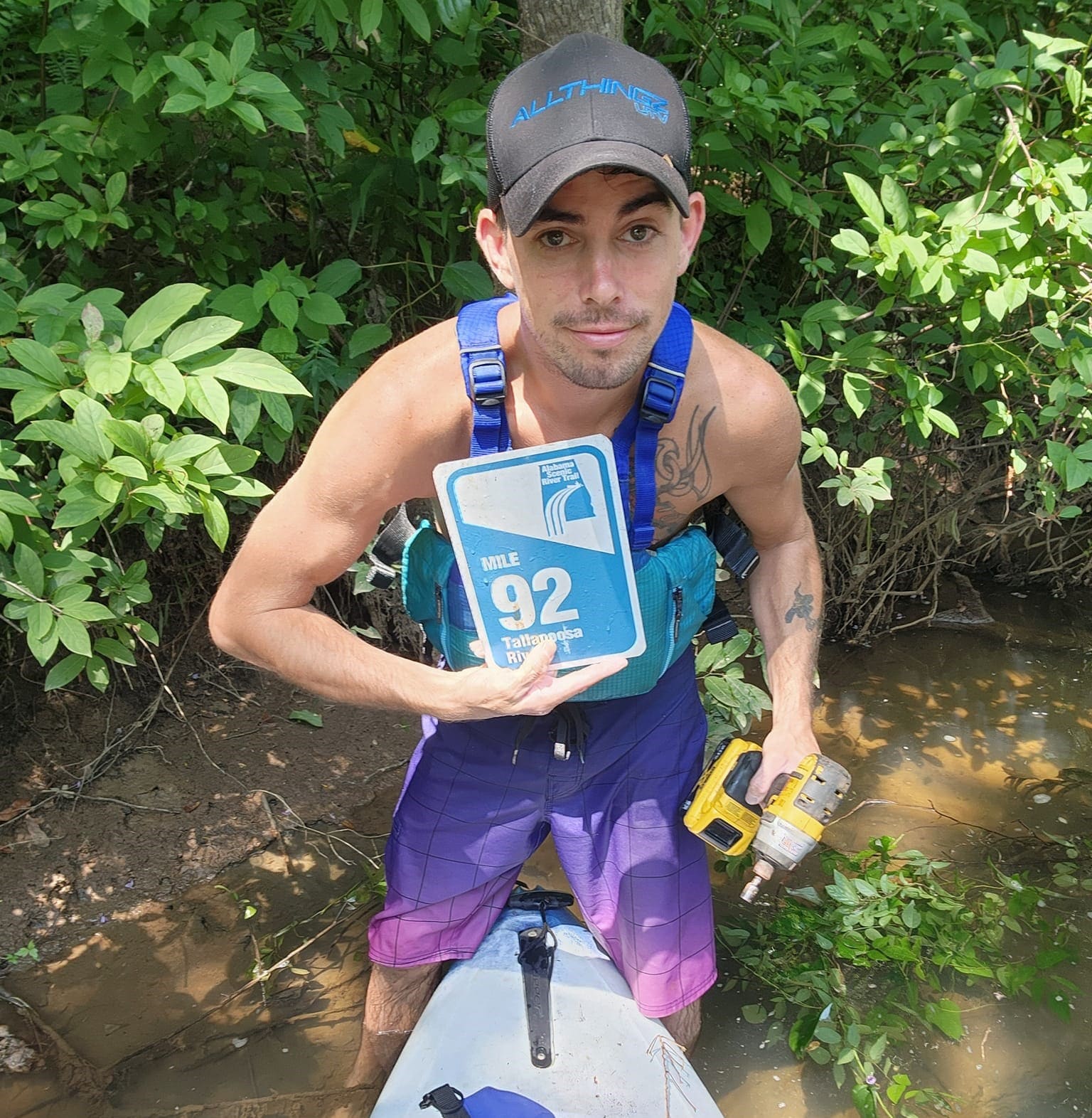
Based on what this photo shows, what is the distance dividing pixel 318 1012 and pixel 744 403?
190 cm

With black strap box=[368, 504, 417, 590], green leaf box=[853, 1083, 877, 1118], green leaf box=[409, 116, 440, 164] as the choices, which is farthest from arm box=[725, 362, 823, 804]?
green leaf box=[409, 116, 440, 164]

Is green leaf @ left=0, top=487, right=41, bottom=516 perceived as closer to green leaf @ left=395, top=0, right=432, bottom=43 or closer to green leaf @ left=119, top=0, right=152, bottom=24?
green leaf @ left=119, top=0, right=152, bottom=24

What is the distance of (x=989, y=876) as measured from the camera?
10.0ft

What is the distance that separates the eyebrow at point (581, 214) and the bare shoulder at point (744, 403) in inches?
15.2

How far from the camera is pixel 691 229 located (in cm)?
189

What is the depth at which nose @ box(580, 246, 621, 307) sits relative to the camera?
→ 171 cm

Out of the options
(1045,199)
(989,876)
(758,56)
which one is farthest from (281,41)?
(989,876)

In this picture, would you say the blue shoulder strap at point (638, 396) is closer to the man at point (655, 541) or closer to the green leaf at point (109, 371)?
Result: the man at point (655, 541)

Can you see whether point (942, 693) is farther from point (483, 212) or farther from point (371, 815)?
point (483, 212)

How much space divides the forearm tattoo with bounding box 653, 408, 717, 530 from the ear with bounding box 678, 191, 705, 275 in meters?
0.29

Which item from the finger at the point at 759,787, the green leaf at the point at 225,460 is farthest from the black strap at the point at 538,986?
the green leaf at the point at 225,460

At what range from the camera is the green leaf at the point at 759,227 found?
2.74 metres

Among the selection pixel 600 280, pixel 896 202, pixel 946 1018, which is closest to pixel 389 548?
pixel 600 280

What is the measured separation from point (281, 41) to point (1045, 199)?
186 centimetres
